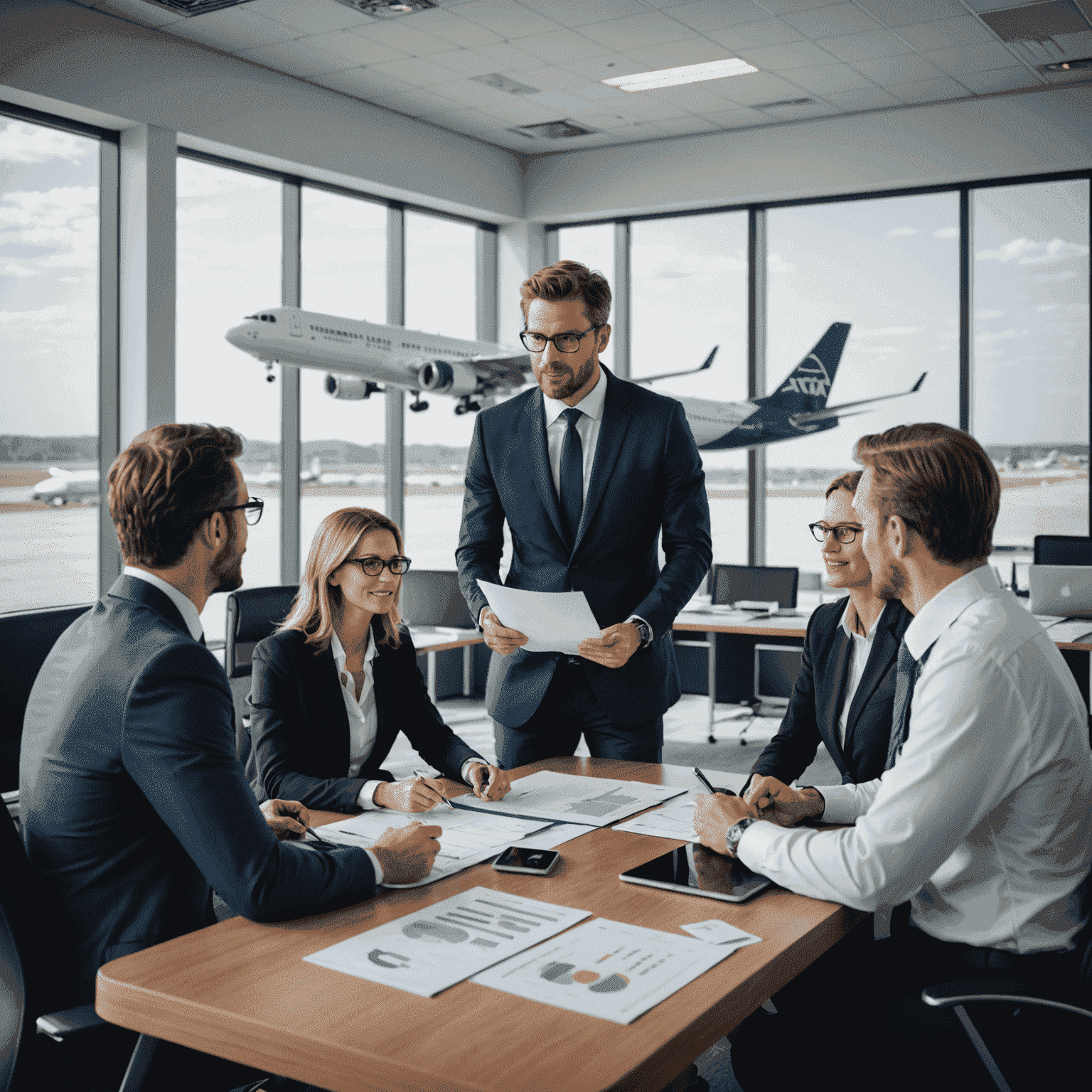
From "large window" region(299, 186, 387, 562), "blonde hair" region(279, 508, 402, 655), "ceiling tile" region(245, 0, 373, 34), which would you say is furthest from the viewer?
"large window" region(299, 186, 387, 562)

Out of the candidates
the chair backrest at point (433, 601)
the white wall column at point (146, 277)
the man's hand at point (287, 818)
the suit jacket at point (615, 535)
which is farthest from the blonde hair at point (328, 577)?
the white wall column at point (146, 277)

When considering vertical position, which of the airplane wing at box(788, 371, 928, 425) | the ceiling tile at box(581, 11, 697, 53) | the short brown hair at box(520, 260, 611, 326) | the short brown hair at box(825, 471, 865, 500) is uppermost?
the ceiling tile at box(581, 11, 697, 53)

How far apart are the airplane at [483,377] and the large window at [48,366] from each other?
44.4 inches

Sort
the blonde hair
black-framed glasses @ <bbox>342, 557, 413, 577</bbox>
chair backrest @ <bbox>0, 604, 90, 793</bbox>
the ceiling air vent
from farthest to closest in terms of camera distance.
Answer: the ceiling air vent
black-framed glasses @ <bbox>342, 557, 413, 577</bbox>
the blonde hair
chair backrest @ <bbox>0, 604, 90, 793</bbox>

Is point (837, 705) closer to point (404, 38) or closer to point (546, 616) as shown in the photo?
point (546, 616)

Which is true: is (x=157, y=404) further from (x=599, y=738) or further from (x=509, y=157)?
(x=599, y=738)

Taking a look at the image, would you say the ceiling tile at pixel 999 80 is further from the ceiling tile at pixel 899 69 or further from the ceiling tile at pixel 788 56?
the ceiling tile at pixel 788 56

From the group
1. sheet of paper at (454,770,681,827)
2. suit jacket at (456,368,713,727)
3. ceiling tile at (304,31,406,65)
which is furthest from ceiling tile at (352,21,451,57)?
sheet of paper at (454,770,681,827)

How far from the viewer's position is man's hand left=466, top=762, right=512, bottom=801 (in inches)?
81.0

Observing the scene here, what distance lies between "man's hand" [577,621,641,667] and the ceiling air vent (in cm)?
638

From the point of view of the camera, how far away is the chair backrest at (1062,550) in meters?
5.55

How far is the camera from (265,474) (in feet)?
23.4

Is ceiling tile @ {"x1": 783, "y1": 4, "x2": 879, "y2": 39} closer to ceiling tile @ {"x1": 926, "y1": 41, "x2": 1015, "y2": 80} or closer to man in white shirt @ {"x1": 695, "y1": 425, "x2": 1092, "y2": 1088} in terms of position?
ceiling tile @ {"x1": 926, "y1": 41, "x2": 1015, "y2": 80}

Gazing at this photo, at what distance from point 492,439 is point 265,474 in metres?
4.83
